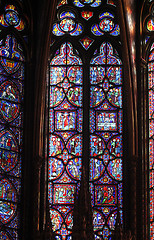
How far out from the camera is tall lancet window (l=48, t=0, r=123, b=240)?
19.7m

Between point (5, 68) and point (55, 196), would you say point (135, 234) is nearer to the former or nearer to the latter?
point (55, 196)

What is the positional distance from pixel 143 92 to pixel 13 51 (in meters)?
2.75

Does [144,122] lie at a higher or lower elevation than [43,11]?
lower

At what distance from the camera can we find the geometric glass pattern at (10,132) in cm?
1931

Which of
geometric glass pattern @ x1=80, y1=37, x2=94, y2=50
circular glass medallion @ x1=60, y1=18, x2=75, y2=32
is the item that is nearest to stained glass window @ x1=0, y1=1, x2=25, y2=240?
circular glass medallion @ x1=60, y1=18, x2=75, y2=32

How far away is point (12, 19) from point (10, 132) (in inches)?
95.7

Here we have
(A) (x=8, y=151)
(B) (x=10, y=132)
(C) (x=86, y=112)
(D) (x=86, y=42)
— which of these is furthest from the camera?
(D) (x=86, y=42)

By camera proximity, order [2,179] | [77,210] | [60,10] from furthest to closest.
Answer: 1. [60,10]
2. [2,179]
3. [77,210]

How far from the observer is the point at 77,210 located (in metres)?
18.1

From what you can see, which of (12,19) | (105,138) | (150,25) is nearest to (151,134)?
(105,138)

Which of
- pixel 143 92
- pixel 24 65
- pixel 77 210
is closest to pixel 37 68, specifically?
pixel 24 65

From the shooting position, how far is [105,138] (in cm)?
2014

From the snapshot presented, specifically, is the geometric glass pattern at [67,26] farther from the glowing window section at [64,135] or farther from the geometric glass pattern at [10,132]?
the geometric glass pattern at [10,132]

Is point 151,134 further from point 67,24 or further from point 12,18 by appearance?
point 12,18
